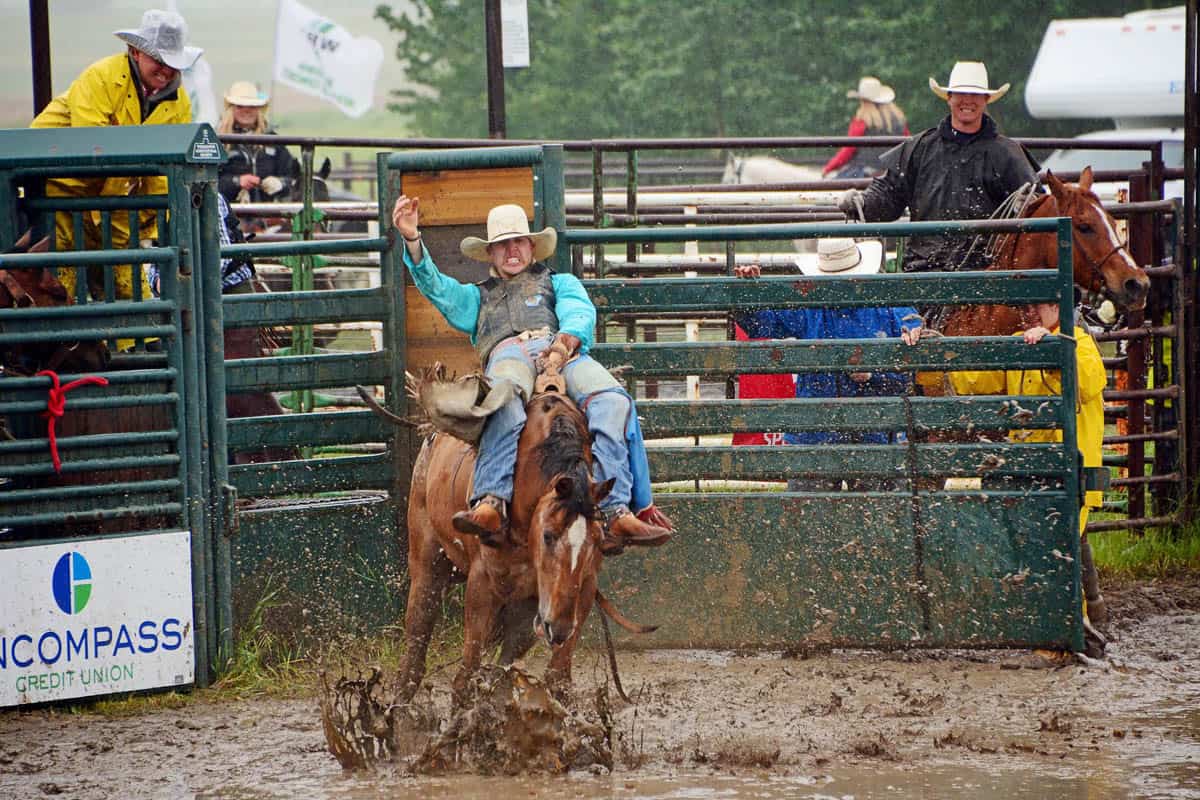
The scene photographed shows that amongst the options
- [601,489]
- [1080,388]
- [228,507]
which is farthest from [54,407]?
[1080,388]

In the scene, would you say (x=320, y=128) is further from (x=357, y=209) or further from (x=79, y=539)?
(x=79, y=539)

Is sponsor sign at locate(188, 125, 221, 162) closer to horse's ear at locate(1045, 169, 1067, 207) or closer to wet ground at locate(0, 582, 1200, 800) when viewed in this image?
wet ground at locate(0, 582, 1200, 800)

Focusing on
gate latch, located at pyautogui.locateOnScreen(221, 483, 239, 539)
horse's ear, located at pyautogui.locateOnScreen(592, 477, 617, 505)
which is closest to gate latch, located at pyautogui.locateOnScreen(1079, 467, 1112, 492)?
horse's ear, located at pyautogui.locateOnScreen(592, 477, 617, 505)

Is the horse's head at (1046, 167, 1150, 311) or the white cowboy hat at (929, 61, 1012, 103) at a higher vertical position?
the white cowboy hat at (929, 61, 1012, 103)

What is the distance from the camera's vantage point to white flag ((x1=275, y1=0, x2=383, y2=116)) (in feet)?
61.0

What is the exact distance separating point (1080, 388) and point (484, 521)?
3104 millimetres

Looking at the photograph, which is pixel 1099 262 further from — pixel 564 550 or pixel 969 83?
pixel 564 550

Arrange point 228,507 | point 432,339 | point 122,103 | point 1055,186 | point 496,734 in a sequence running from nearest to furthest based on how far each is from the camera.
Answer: point 496,734
point 228,507
point 122,103
point 432,339
point 1055,186

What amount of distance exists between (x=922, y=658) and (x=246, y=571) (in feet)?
10.0

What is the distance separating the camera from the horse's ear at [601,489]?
5.83 metres

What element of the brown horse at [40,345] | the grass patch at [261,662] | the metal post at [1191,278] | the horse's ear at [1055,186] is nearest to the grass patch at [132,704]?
the grass patch at [261,662]

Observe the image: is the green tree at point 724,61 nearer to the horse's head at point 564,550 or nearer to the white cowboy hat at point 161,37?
the white cowboy hat at point 161,37

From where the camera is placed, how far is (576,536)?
5801mm

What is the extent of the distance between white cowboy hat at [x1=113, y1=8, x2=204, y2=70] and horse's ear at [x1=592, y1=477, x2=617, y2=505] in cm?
321
